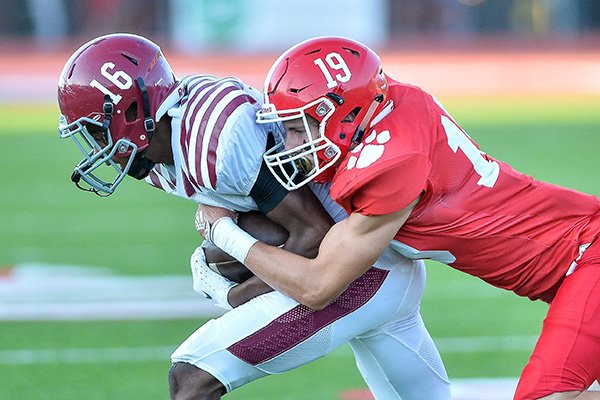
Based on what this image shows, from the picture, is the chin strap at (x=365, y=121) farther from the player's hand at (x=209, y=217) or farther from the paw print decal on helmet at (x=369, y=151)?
the player's hand at (x=209, y=217)

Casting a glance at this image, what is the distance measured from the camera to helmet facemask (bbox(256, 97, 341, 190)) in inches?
129

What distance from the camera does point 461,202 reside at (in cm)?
333

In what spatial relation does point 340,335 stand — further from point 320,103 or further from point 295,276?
point 320,103

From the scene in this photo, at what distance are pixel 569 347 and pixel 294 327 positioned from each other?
2.69 feet

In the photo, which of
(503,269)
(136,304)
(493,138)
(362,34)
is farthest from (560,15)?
(503,269)

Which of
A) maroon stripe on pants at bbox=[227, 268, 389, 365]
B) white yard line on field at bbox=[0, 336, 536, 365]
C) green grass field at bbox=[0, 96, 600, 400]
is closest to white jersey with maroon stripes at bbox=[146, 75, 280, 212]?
maroon stripe on pants at bbox=[227, 268, 389, 365]

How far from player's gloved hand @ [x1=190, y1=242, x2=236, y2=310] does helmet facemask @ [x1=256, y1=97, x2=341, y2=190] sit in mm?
446

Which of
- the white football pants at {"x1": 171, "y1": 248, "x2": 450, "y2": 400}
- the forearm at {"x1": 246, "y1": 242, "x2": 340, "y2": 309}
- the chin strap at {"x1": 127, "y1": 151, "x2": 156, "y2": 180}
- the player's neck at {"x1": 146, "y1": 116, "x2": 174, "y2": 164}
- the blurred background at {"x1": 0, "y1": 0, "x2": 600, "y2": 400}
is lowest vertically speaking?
the blurred background at {"x1": 0, "y1": 0, "x2": 600, "y2": 400}

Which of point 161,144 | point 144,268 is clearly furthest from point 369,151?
point 144,268

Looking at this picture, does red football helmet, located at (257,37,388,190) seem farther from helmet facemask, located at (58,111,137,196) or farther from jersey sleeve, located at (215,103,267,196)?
helmet facemask, located at (58,111,137,196)

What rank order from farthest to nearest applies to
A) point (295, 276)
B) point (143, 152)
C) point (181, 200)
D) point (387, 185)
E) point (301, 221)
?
point (181, 200), point (143, 152), point (301, 221), point (295, 276), point (387, 185)

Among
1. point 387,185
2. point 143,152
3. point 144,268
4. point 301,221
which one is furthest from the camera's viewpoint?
point 144,268

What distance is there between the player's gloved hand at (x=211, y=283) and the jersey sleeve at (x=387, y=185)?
0.57 metres

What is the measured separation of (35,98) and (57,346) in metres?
13.3
